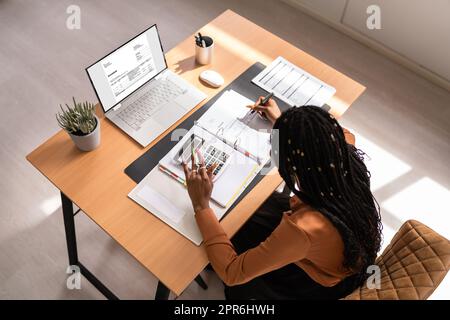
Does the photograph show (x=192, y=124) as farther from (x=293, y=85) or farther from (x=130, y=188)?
(x=293, y=85)

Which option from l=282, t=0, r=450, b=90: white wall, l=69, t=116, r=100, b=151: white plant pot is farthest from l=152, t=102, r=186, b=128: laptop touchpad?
l=282, t=0, r=450, b=90: white wall

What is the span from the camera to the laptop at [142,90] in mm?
1711

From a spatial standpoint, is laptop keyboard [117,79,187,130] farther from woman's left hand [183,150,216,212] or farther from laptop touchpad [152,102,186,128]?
woman's left hand [183,150,216,212]

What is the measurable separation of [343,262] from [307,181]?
31cm

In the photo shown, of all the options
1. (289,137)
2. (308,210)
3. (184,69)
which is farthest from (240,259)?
(184,69)

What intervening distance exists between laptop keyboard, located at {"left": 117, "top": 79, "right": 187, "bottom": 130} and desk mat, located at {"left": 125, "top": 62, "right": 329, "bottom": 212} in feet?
0.40

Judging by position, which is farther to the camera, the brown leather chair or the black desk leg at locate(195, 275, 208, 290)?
the black desk leg at locate(195, 275, 208, 290)

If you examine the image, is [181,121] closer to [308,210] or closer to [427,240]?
[308,210]

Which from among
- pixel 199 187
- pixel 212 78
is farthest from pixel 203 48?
pixel 199 187

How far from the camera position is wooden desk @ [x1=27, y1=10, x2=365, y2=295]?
1521 mm

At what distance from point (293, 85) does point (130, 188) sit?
33.9 inches

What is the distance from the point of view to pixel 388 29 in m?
3.13

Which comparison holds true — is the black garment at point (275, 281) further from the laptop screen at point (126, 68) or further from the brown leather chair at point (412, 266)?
the laptop screen at point (126, 68)
